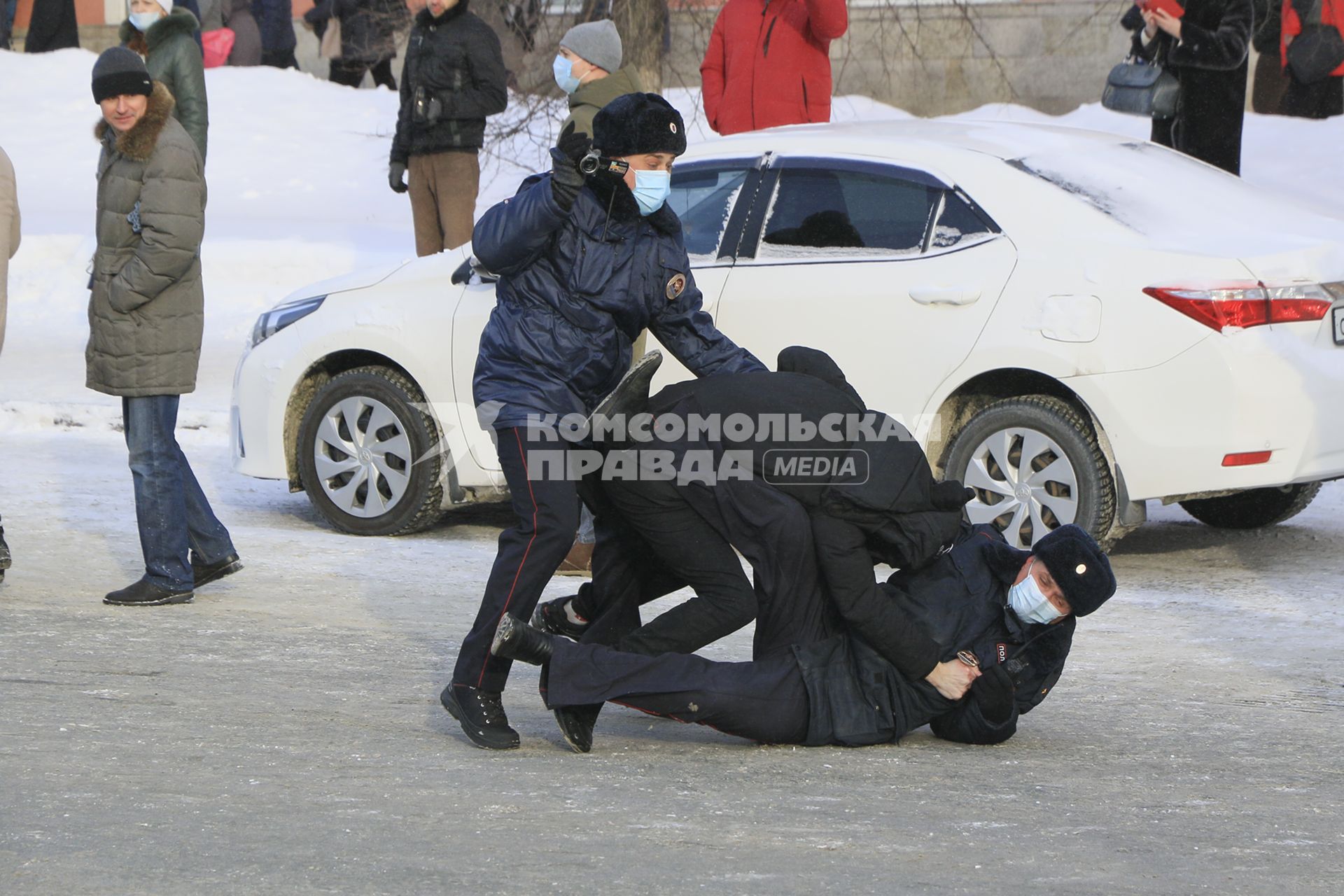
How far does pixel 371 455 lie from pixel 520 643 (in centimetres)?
336

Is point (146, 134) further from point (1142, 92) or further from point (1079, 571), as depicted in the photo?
point (1142, 92)

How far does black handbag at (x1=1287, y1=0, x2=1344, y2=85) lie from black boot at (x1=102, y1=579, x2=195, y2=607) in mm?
10881

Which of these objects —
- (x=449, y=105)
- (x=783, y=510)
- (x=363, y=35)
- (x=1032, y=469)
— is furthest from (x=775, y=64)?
(x=363, y=35)

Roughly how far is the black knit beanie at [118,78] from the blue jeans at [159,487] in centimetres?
105

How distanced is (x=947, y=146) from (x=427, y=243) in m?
4.81

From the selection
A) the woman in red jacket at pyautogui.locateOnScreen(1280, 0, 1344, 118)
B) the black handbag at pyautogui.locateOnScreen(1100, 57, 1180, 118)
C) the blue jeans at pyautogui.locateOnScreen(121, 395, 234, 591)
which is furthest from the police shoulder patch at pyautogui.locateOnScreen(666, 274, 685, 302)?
the woman in red jacket at pyautogui.locateOnScreen(1280, 0, 1344, 118)

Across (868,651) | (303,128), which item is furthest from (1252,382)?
(303,128)

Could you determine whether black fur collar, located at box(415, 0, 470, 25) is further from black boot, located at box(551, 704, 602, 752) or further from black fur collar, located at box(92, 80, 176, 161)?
black boot, located at box(551, 704, 602, 752)

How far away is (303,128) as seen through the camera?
2102cm

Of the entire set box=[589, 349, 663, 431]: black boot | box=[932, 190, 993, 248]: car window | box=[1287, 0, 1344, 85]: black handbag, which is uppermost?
box=[1287, 0, 1344, 85]: black handbag

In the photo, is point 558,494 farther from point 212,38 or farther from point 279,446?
point 212,38

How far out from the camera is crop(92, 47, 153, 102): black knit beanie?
20.4ft

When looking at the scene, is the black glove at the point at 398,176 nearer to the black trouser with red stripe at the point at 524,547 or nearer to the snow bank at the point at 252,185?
the snow bank at the point at 252,185

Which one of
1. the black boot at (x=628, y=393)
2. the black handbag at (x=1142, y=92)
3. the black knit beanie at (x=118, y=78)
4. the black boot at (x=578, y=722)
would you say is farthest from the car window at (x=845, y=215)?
the black handbag at (x=1142, y=92)
